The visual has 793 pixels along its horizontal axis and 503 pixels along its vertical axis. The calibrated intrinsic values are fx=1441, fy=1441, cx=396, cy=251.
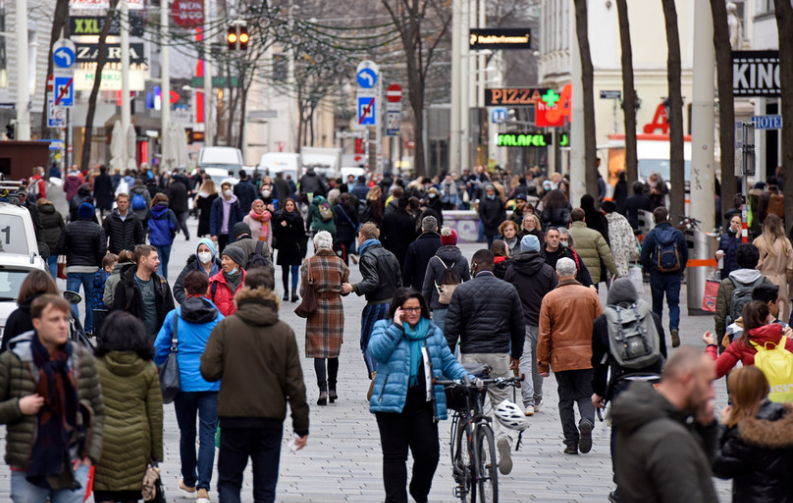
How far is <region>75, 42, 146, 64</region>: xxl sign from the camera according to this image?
54.8 m

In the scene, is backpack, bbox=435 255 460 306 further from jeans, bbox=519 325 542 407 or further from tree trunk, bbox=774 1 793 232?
tree trunk, bbox=774 1 793 232

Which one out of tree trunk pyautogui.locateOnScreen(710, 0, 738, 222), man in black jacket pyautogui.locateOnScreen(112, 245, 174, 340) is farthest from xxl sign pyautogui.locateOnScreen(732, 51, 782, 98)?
man in black jacket pyautogui.locateOnScreen(112, 245, 174, 340)

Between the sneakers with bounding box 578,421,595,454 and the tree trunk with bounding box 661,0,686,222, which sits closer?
the sneakers with bounding box 578,421,595,454

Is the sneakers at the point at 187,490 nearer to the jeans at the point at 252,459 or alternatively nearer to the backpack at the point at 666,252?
the jeans at the point at 252,459

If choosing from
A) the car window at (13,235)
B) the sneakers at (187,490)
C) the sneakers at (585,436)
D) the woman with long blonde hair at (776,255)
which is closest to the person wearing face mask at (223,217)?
the car window at (13,235)

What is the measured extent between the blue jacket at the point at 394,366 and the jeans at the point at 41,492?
6.89 feet

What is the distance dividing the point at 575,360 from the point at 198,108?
7300 centimetres

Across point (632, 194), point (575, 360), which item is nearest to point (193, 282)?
point (575, 360)

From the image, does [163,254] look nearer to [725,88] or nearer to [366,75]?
[725,88]

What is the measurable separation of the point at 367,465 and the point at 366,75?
22785mm

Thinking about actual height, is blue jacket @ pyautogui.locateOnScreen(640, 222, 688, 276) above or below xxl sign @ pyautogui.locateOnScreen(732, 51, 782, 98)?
below

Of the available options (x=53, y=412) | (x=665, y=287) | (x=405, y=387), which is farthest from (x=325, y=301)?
(x=53, y=412)

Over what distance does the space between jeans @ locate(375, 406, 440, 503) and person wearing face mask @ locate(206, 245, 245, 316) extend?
11.6 ft

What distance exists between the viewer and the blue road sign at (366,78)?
106ft
